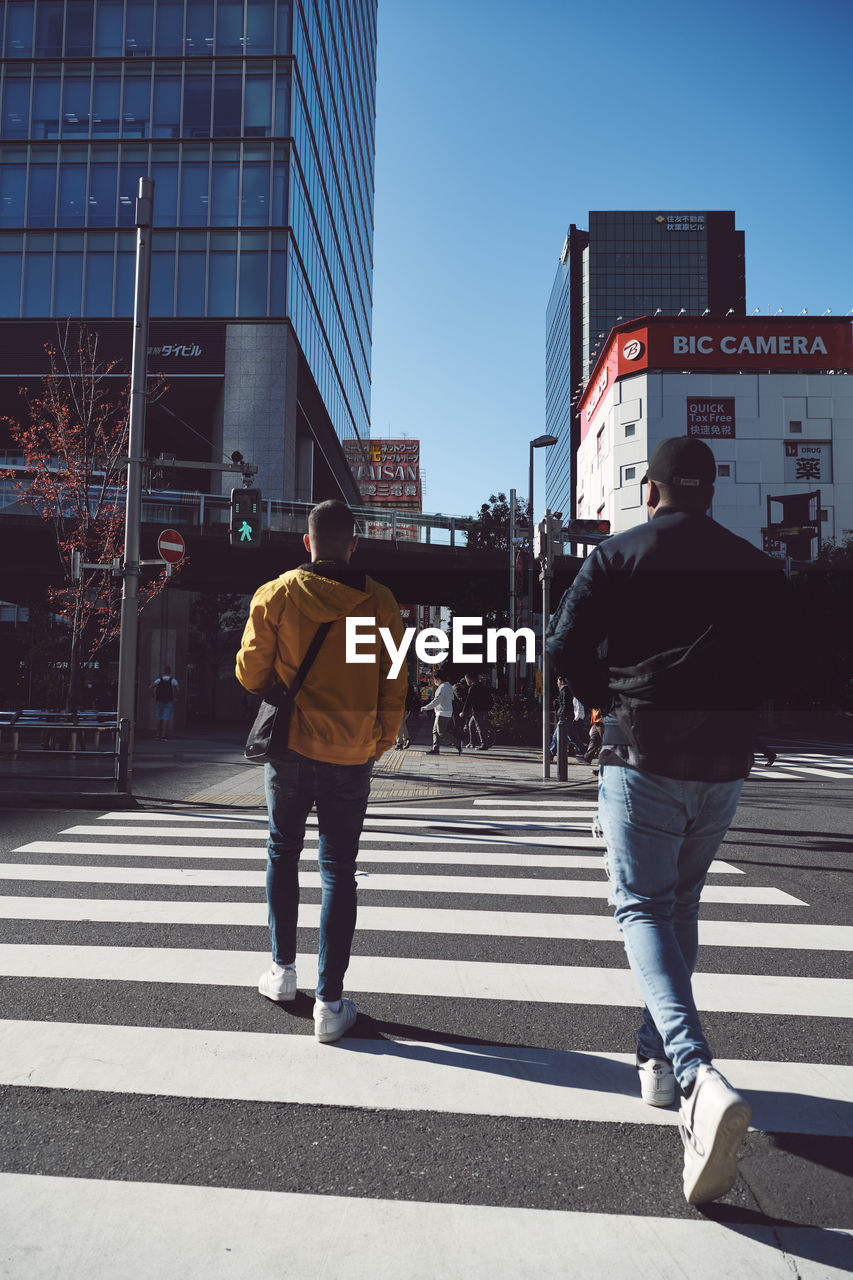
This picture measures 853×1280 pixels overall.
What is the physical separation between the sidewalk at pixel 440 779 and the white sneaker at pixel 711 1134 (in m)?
8.37

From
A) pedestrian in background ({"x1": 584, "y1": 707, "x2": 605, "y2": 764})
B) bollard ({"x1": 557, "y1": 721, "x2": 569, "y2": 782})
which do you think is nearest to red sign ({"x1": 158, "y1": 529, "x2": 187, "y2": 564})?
bollard ({"x1": 557, "y1": 721, "x2": 569, "y2": 782})

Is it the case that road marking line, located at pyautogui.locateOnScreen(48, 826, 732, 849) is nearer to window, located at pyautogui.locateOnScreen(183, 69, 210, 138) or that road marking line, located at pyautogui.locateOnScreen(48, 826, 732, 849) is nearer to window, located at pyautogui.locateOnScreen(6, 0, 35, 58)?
window, located at pyautogui.locateOnScreen(183, 69, 210, 138)

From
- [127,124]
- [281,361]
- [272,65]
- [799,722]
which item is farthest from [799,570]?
[127,124]

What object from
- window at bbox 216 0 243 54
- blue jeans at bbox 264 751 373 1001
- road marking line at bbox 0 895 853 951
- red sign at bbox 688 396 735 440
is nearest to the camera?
blue jeans at bbox 264 751 373 1001

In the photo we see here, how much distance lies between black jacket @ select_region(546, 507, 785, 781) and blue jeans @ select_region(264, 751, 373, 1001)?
42.8 inches

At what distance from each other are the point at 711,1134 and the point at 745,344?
71.3 metres

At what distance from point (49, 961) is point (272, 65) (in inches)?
1664

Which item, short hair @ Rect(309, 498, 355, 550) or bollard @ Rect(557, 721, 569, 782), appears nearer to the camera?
short hair @ Rect(309, 498, 355, 550)

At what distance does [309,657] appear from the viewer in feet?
11.6

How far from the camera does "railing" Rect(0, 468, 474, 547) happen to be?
27.8 m

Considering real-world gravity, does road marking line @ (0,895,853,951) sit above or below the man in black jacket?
below

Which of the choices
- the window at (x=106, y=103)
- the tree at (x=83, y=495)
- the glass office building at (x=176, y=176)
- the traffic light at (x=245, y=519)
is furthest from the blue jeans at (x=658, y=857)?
the window at (x=106, y=103)

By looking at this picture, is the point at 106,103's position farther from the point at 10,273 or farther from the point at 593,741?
the point at 593,741

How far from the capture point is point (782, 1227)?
90.3 inches
